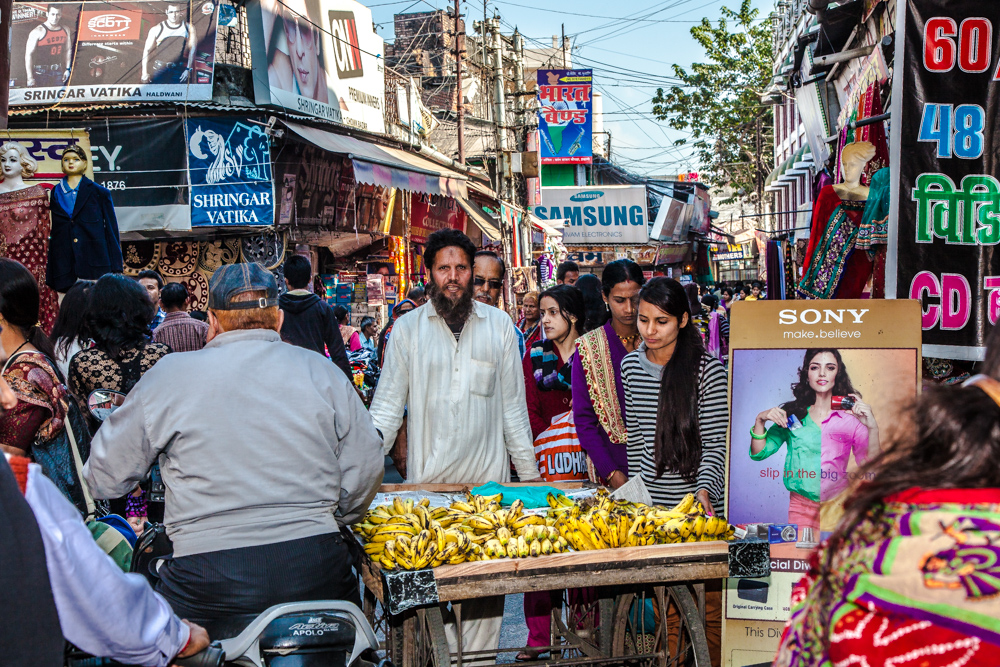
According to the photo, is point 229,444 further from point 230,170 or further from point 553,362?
point 230,170

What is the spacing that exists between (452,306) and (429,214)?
14176mm

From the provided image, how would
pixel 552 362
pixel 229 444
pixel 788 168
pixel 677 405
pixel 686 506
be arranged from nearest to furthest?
1. pixel 229 444
2. pixel 686 506
3. pixel 677 405
4. pixel 552 362
5. pixel 788 168

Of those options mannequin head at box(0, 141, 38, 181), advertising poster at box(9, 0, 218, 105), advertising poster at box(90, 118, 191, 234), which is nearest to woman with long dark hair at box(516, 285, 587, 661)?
mannequin head at box(0, 141, 38, 181)

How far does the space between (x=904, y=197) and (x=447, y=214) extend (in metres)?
15.1

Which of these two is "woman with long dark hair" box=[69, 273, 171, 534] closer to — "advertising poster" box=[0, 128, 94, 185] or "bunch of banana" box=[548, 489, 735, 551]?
"advertising poster" box=[0, 128, 94, 185]

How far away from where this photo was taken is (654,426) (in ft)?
14.1

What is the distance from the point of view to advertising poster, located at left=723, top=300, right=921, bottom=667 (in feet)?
12.7

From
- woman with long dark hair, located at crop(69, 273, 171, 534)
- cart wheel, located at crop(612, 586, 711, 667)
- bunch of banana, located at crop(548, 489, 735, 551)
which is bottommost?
cart wheel, located at crop(612, 586, 711, 667)

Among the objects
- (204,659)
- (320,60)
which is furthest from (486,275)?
(320,60)

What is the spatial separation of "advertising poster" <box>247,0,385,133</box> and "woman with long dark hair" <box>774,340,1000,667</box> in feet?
41.4

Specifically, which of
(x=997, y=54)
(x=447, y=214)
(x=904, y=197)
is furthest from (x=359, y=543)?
(x=447, y=214)

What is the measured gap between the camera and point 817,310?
13.0 feet

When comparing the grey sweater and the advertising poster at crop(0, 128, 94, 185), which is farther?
the advertising poster at crop(0, 128, 94, 185)

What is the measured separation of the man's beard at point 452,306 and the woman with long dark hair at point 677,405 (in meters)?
0.91
